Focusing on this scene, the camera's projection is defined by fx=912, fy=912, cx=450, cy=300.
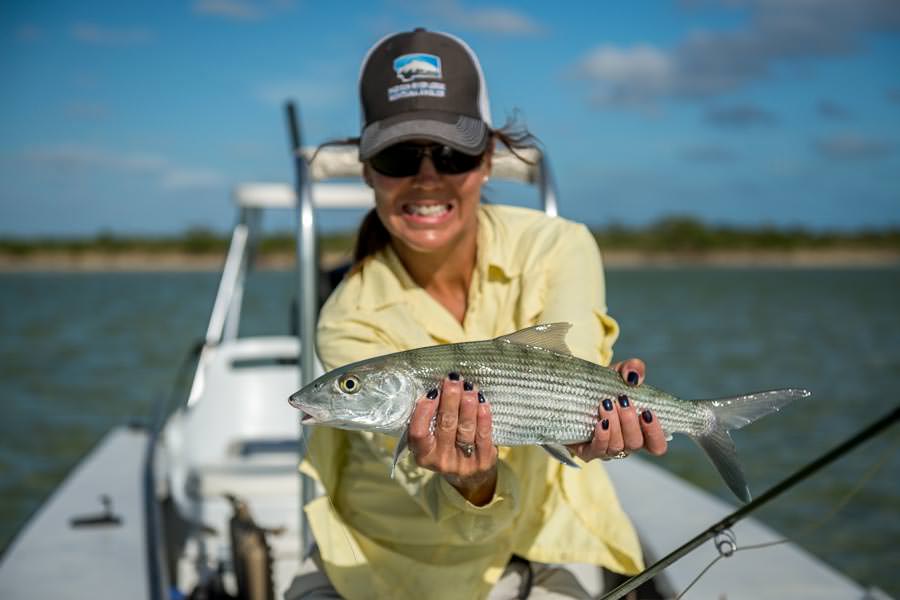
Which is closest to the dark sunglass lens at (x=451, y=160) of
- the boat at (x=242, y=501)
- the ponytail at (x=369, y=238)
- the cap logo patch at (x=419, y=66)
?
the cap logo patch at (x=419, y=66)

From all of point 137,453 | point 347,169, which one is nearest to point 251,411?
point 137,453

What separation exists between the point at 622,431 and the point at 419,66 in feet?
4.17

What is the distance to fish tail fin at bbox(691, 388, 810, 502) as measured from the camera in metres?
2.33

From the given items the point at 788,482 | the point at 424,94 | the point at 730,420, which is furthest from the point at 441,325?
the point at 788,482

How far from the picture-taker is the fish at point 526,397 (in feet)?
7.30

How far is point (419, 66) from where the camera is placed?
9.18ft

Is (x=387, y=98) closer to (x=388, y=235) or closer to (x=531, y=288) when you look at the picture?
(x=388, y=235)

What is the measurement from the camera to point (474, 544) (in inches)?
109

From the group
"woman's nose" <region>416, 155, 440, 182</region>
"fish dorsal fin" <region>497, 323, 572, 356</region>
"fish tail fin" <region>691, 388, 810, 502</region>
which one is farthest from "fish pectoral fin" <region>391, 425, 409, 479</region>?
"woman's nose" <region>416, 155, 440, 182</region>

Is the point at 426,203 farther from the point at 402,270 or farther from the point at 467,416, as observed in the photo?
the point at 467,416

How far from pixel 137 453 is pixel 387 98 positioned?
437cm

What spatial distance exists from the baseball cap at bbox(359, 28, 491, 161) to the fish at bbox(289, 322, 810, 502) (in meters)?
0.75

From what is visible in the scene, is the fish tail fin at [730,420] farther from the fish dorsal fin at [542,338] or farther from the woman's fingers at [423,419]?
the woman's fingers at [423,419]

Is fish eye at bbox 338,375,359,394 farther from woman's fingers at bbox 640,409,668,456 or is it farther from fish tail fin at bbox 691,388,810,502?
fish tail fin at bbox 691,388,810,502
